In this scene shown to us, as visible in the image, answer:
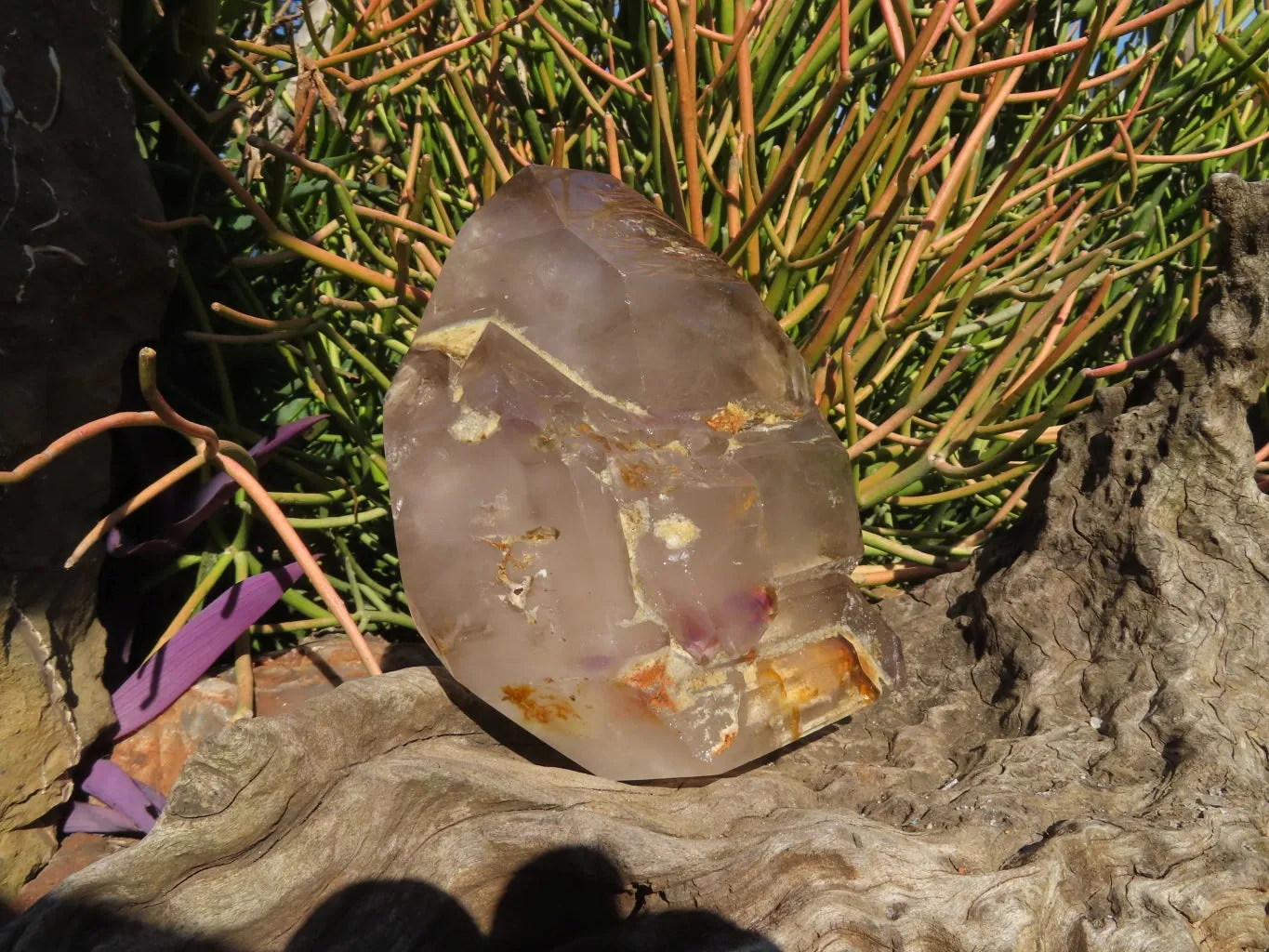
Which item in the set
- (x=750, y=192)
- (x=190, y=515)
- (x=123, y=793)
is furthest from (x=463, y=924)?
(x=750, y=192)

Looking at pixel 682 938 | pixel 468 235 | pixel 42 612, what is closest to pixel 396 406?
pixel 468 235

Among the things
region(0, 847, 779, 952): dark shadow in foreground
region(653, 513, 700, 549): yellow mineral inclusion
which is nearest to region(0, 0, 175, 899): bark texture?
region(0, 847, 779, 952): dark shadow in foreground

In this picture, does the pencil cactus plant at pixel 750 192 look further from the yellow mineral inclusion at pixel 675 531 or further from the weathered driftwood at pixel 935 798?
the yellow mineral inclusion at pixel 675 531

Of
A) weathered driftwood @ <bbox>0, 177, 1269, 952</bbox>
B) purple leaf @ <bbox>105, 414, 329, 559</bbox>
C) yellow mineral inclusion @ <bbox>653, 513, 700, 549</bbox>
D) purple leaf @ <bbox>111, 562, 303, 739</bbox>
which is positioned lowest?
purple leaf @ <bbox>111, 562, 303, 739</bbox>

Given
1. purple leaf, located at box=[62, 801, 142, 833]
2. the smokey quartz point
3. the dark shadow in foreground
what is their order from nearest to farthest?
the dark shadow in foreground → the smokey quartz point → purple leaf, located at box=[62, 801, 142, 833]

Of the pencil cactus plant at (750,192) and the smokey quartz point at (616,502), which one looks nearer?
the smokey quartz point at (616,502)

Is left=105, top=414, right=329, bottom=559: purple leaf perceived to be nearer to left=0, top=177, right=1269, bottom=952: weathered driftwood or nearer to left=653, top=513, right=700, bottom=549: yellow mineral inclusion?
left=0, top=177, right=1269, bottom=952: weathered driftwood

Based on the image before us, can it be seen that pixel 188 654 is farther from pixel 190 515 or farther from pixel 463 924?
pixel 463 924

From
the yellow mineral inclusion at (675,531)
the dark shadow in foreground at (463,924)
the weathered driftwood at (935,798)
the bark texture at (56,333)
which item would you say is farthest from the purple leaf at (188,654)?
the yellow mineral inclusion at (675,531)
